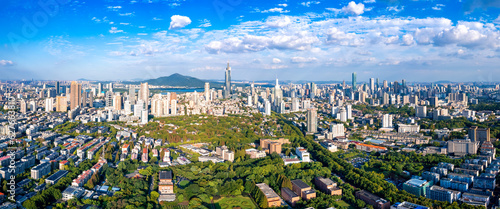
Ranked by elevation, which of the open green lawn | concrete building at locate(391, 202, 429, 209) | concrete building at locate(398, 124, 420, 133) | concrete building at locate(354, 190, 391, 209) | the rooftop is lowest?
the open green lawn

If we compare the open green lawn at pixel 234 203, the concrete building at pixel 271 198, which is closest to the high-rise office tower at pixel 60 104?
the open green lawn at pixel 234 203

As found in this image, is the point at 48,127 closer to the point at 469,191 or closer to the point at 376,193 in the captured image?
the point at 376,193

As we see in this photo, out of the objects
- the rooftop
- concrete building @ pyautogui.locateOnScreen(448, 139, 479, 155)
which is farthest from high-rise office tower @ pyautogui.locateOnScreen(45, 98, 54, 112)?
concrete building @ pyautogui.locateOnScreen(448, 139, 479, 155)

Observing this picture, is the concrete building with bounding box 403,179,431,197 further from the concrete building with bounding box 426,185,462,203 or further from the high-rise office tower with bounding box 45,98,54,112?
the high-rise office tower with bounding box 45,98,54,112

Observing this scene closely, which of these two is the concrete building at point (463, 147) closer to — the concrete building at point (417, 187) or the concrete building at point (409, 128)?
the concrete building at point (417, 187)

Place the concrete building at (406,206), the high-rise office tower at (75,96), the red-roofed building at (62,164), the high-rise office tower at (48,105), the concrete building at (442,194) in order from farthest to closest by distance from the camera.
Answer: the high-rise office tower at (75,96), the high-rise office tower at (48,105), the red-roofed building at (62,164), the concrete building at (442,194), the concrete building at (406,206)

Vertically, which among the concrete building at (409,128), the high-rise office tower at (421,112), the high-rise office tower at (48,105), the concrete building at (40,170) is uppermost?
the high-rise office tower at (48,105)

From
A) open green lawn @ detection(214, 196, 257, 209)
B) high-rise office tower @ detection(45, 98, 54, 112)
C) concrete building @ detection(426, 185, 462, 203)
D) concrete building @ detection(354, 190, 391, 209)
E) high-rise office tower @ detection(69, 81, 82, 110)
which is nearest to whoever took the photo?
concrete building @ detection(354, 190, 391, 209)

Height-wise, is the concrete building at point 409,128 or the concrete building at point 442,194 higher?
the concrete building at point 409,128

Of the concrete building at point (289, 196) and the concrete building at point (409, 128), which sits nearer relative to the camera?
the concrete building at point (289, 196)
